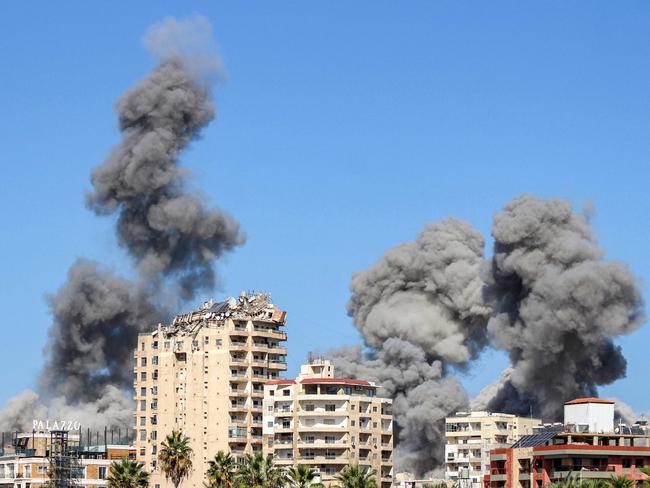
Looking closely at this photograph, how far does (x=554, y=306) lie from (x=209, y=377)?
3625 cm

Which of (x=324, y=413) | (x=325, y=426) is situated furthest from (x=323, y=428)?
(x=324, y=413)

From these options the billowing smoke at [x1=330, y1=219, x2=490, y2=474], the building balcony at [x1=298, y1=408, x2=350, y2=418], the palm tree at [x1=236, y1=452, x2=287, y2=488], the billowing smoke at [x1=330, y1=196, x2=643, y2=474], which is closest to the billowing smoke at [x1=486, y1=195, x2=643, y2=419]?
the billowing smoke at [x1=330, y1=196, x2=643, y2=474]

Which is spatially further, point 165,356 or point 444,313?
point 444,313

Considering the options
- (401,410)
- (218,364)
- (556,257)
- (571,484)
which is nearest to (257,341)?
(218,364)

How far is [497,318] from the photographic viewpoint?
176 metres

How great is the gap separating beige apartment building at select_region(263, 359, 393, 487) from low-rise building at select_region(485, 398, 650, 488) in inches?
843

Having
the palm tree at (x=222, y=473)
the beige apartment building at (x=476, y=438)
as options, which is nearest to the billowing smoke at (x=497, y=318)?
the beige apartment building at (x=476, y=438)

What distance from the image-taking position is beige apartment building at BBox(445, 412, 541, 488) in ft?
515

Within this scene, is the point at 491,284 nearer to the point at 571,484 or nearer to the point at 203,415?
the point at 203,415

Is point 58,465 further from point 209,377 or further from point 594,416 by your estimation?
point 594,416

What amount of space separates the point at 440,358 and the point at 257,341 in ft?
86.8

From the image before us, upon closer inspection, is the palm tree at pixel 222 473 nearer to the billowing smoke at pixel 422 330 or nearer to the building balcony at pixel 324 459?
the building balcony at pixel 324 459

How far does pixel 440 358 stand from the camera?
622 ft

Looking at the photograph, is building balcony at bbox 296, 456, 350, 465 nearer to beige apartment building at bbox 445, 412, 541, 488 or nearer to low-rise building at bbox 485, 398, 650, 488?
beige apartment building at bbox 445, 412, 541, 488
